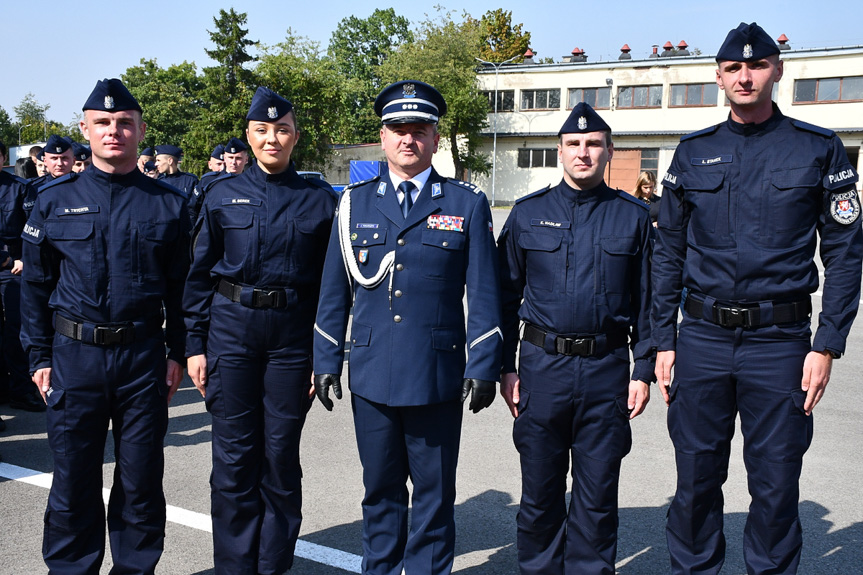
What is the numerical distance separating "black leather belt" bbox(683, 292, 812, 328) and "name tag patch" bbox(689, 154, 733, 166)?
0.62 meters

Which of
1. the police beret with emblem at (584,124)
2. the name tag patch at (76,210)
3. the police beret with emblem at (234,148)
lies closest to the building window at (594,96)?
the police beret with emblem at (234,148)

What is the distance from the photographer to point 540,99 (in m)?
46.7

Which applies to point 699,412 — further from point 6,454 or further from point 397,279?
point 6,454

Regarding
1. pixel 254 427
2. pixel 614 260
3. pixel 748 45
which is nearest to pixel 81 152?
pixel 254 427

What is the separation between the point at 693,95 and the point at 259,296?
43.2 metres

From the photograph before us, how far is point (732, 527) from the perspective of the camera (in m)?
4.16

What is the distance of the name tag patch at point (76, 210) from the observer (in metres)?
3.44

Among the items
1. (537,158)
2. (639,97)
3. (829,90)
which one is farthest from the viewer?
(537,158)

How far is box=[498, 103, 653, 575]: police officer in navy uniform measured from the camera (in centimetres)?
330

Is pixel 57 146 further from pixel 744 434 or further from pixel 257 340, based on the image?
pixel 744 434

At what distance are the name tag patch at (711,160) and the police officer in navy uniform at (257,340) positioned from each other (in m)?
1.77

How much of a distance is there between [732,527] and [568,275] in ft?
6.29

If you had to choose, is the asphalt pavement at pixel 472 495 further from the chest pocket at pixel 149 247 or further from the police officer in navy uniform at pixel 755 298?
the chest pocket at pixel 149 247

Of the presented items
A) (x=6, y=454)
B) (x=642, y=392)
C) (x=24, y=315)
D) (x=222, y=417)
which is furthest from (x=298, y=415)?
(x=6, y=454)
